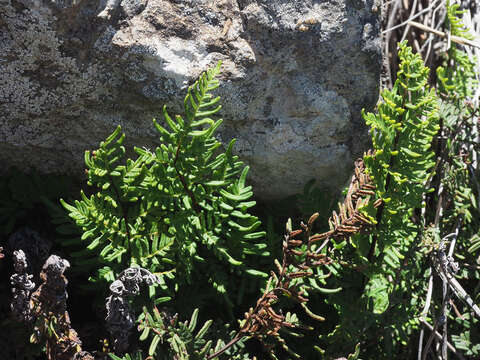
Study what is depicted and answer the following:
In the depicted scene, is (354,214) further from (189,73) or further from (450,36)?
(450,36)

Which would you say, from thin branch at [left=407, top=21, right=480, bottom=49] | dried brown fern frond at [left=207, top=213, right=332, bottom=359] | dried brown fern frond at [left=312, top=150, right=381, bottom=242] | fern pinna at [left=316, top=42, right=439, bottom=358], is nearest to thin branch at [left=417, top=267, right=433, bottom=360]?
fern pinna at [left=316, top=42, right=439, bottom=358]

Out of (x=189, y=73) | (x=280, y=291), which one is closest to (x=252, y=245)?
(x=280, y=291)

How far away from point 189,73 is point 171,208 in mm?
504

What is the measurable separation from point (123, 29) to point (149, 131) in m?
0.39

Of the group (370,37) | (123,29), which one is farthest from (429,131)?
(123,29)

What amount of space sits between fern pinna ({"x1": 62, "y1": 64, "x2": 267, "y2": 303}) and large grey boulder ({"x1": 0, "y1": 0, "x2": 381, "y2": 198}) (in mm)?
235

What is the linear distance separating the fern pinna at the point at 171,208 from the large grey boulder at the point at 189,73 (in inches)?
9.3

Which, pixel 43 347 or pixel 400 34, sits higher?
pixel 400 34

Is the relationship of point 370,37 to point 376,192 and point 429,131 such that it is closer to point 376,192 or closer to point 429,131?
point 429,131

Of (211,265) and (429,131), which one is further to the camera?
(211,265)

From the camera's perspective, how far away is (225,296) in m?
1.94

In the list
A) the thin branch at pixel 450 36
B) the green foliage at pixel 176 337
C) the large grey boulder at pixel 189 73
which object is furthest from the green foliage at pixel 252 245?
the thin branch at pixel 450 36

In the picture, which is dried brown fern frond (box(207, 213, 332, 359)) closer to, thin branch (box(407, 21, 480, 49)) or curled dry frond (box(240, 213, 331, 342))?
curled dry frond (box(240, 213, 331, 342))

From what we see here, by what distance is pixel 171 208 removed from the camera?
6.26 feet
